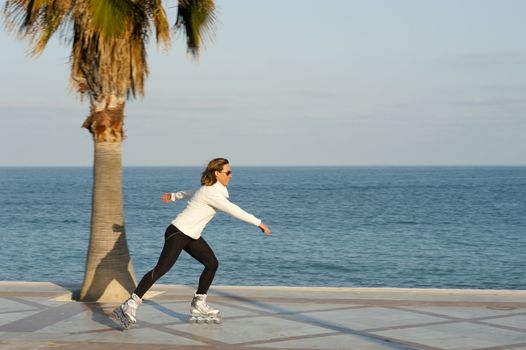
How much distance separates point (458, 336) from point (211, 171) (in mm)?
3108

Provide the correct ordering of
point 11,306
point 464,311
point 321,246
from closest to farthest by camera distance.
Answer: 1. point 464,311
2. point 11,306
3. point 321,246

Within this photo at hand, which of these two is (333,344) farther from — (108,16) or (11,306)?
(108,16)

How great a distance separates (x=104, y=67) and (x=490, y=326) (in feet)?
20.0

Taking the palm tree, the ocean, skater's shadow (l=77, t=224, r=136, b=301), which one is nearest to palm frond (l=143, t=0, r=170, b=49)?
the palm tree

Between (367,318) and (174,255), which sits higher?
(174,255)

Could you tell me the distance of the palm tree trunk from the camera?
41.4 feet

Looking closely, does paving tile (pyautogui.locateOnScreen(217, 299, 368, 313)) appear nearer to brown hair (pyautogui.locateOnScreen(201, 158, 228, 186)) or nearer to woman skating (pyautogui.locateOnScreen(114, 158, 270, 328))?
woman skating (pyautogui.locateOnScreen(114, 158, 270, 328))

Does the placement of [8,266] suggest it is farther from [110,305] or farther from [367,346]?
[367,346]

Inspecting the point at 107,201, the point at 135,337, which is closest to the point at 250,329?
the point at 135,337

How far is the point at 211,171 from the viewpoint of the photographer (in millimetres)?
9930

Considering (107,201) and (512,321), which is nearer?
(512,321)

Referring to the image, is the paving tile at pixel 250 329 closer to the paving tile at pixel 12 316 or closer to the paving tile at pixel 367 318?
the paving tile at pixel 367 318

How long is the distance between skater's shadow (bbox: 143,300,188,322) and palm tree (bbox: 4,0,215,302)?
777 mm

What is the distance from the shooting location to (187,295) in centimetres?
1267
